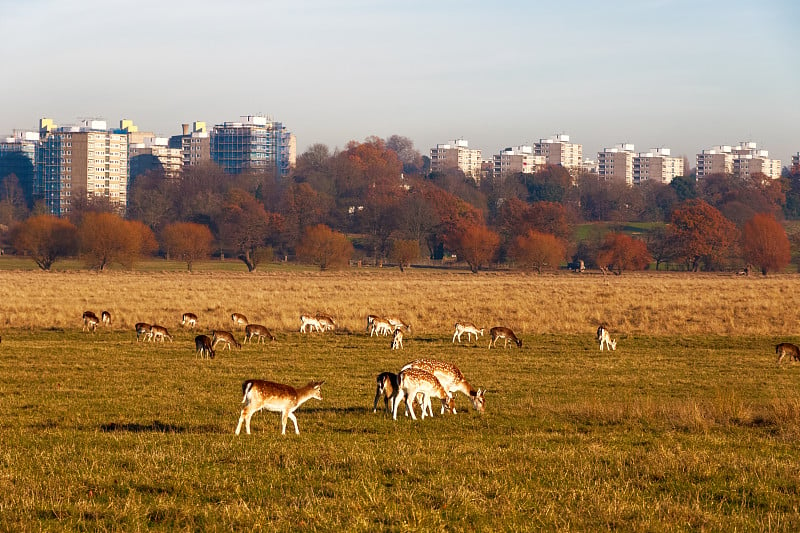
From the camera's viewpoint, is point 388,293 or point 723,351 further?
point 388,293

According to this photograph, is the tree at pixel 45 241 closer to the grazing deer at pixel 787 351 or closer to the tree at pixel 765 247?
the tree at pixel 765 247

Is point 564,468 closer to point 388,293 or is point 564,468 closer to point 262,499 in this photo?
point 262,499

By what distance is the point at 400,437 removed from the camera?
42.2ft

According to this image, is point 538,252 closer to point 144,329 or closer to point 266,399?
point 144,329

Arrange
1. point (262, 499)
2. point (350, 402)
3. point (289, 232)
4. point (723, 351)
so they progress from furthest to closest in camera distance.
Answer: point (289, 232) < point (723, 351) < point (350, 402) < point (262, 499)

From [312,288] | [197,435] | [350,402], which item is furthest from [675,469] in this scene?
[312,288]

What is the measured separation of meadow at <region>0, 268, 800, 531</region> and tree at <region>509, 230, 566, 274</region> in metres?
64.5

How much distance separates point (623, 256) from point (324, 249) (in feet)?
99.7

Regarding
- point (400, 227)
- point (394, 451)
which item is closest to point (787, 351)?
point (394, 451)

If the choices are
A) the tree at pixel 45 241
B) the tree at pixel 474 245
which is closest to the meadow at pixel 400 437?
the tree at pixel 45 241

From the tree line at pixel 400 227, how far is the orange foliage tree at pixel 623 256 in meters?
0.13

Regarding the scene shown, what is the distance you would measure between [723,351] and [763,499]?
18.0m

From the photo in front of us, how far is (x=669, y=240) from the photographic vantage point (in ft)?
340

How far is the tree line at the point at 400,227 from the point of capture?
95188 mm
